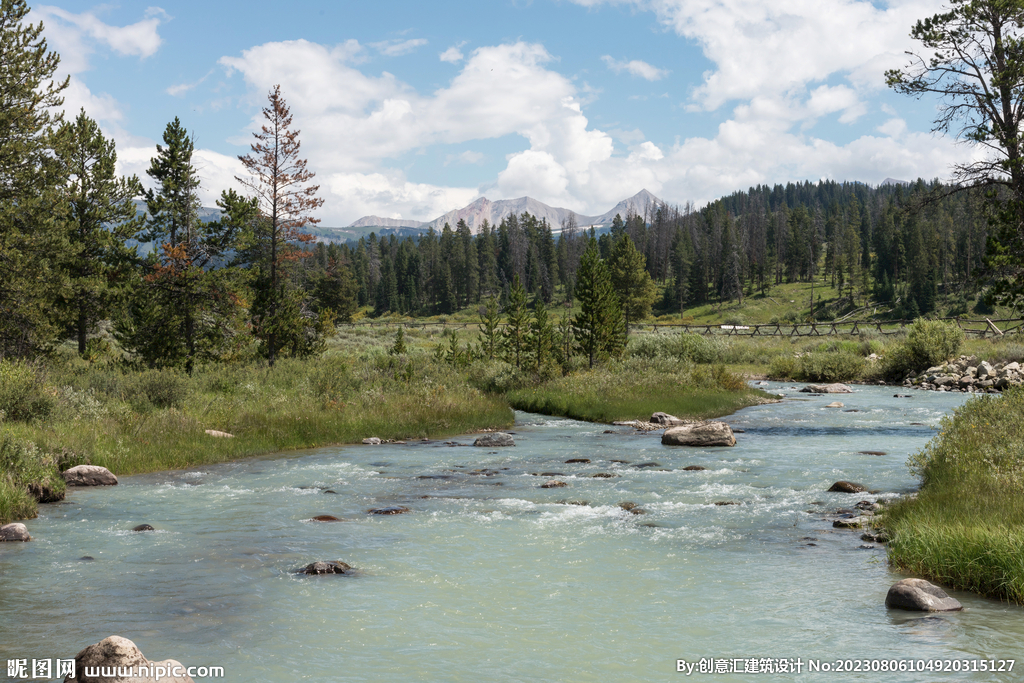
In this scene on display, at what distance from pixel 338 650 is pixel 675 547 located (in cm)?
547

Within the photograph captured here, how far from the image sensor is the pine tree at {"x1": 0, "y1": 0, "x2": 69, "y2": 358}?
24.0 m

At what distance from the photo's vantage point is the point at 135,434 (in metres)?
18.0

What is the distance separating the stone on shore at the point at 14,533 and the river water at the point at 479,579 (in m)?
0.24

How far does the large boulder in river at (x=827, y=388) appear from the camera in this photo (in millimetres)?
36406

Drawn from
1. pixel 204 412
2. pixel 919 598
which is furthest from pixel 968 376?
pixel 204 412

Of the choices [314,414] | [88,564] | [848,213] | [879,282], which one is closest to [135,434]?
[314,414]

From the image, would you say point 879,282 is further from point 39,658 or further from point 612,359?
point 39,658

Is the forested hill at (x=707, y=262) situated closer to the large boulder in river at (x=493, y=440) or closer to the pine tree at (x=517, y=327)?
the pine tree at (x=517, y=327)

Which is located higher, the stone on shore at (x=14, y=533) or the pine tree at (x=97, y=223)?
→ the pine tree at (x=97, y=223)

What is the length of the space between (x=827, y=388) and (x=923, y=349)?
25.1 ft

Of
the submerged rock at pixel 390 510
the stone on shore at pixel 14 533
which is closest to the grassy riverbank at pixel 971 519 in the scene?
the submerged rock at pixel 390 510

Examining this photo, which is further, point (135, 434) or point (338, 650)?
point (135, 434)

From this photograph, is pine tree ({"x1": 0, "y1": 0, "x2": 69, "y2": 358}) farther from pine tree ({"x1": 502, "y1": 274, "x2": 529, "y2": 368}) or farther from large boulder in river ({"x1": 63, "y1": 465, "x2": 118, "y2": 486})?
pine tree ({"x1": 502, "y1": 274, "x2": 529, "y2": 368})

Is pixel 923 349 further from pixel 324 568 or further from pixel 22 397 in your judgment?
pixel 22 397
